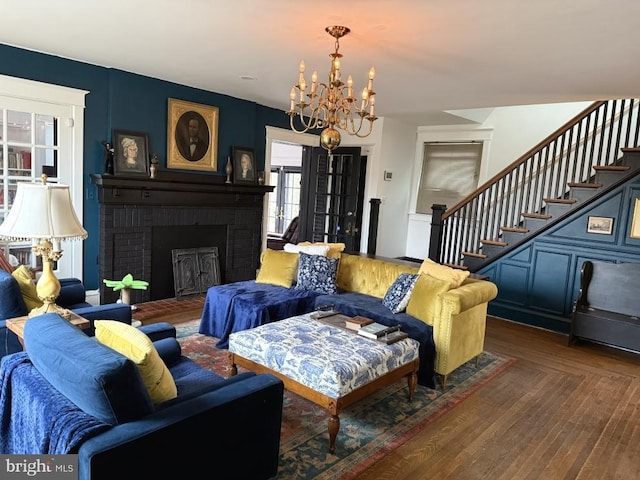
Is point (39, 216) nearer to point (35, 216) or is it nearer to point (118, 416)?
point (35, 216)

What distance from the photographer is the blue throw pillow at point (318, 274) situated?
172 inches

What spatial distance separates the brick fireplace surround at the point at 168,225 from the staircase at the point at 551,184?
2.65 meters

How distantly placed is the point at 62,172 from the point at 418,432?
13.7ft

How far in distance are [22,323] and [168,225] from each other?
2879 millimetres

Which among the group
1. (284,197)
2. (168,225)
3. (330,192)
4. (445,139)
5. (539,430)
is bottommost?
(539,430)

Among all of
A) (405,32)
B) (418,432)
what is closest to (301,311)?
(418,432)

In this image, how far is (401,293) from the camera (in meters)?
3.74

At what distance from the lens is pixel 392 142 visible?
7.11 metres

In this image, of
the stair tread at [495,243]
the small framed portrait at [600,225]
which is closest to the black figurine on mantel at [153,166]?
the stair tread at [495,243]

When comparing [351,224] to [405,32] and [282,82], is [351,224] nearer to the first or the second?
[282,82]

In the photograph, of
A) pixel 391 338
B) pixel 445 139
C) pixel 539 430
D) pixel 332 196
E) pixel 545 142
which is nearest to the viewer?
pixel 539 430

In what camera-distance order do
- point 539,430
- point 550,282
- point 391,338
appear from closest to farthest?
1. point 539,430
2. point 391,338
3. point 550,282

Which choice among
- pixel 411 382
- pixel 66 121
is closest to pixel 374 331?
pixel 411 382

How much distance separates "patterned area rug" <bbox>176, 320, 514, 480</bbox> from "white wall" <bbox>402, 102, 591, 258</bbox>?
4122 millimetres
